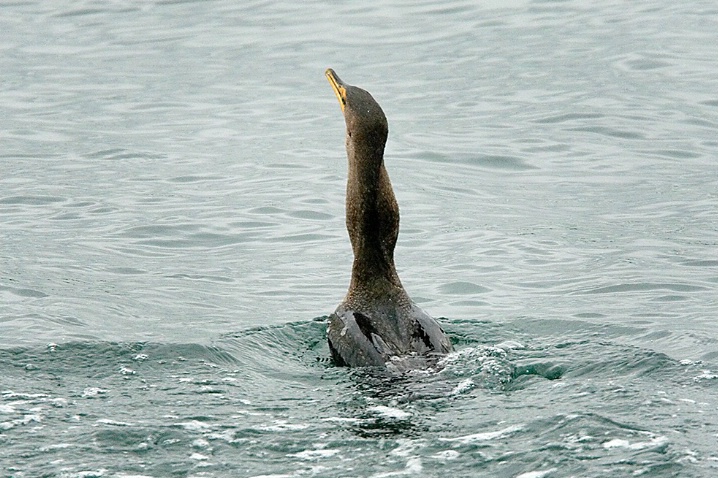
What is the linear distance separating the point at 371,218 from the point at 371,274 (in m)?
0.33

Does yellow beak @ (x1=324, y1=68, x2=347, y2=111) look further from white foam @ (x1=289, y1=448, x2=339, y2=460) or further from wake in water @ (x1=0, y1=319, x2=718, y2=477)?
white foam @ (x1=289, y1=448, x2=339, y2=460)

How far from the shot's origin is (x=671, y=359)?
7395mm

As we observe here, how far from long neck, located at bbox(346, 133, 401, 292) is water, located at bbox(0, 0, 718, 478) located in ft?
2.13

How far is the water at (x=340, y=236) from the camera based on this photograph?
20.5 feet

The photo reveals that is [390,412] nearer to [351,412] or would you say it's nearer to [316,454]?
[351,412]

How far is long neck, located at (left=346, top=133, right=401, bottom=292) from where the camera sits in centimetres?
749

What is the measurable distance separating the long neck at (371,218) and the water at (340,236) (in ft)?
2.13

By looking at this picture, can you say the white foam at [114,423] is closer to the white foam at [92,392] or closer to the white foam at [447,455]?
the white foam at [92,392]

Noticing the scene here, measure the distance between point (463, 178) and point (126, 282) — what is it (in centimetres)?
435

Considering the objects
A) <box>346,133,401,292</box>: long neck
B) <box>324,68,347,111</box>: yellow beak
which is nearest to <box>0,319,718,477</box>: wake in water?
<box>346,133,401,292</box>: long neck

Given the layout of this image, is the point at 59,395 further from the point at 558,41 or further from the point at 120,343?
the point at 558,41

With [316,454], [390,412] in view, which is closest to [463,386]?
[390,412]

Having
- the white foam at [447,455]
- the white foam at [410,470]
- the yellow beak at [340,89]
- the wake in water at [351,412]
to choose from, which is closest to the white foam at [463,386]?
the wake in water at [351,412]

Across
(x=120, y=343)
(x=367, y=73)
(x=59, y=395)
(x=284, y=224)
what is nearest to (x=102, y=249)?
(x=284, y=224)
